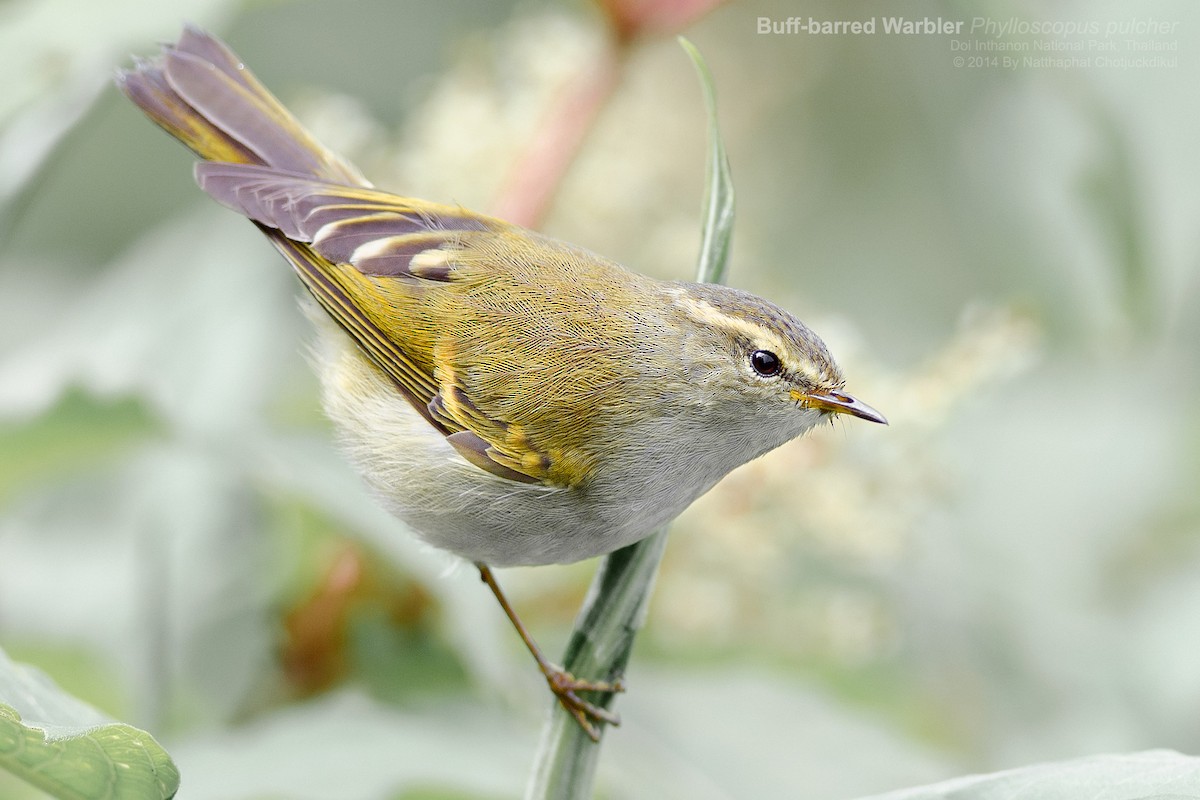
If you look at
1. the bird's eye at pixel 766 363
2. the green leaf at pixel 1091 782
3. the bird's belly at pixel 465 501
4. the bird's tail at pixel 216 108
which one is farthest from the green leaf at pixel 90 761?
the bird's tail at pixel 216 108

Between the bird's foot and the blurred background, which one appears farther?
the blurred background

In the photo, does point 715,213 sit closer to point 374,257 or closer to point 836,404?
point 836,404

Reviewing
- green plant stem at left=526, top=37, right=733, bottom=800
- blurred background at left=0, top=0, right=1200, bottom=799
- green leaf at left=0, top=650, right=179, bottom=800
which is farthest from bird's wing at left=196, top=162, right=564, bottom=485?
green leaf at left=0, top=650, right=179, bottom=800

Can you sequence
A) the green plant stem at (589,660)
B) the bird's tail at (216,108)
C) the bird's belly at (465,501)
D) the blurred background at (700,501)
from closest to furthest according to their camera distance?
1. the green plant stem at (589,660)
2. the bird's belly at (465,501)
3. the bird's tail at (216,108)
4. the blurred background at (700,501)

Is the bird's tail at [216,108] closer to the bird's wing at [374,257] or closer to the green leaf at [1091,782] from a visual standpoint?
the bird's wing at [374,257]

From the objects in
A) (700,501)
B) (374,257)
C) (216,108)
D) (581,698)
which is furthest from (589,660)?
(216,108)

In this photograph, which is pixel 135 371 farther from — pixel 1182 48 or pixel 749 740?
pixel 1182 48

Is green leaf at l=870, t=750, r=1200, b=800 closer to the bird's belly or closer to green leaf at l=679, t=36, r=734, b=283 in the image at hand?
the bird's belly
